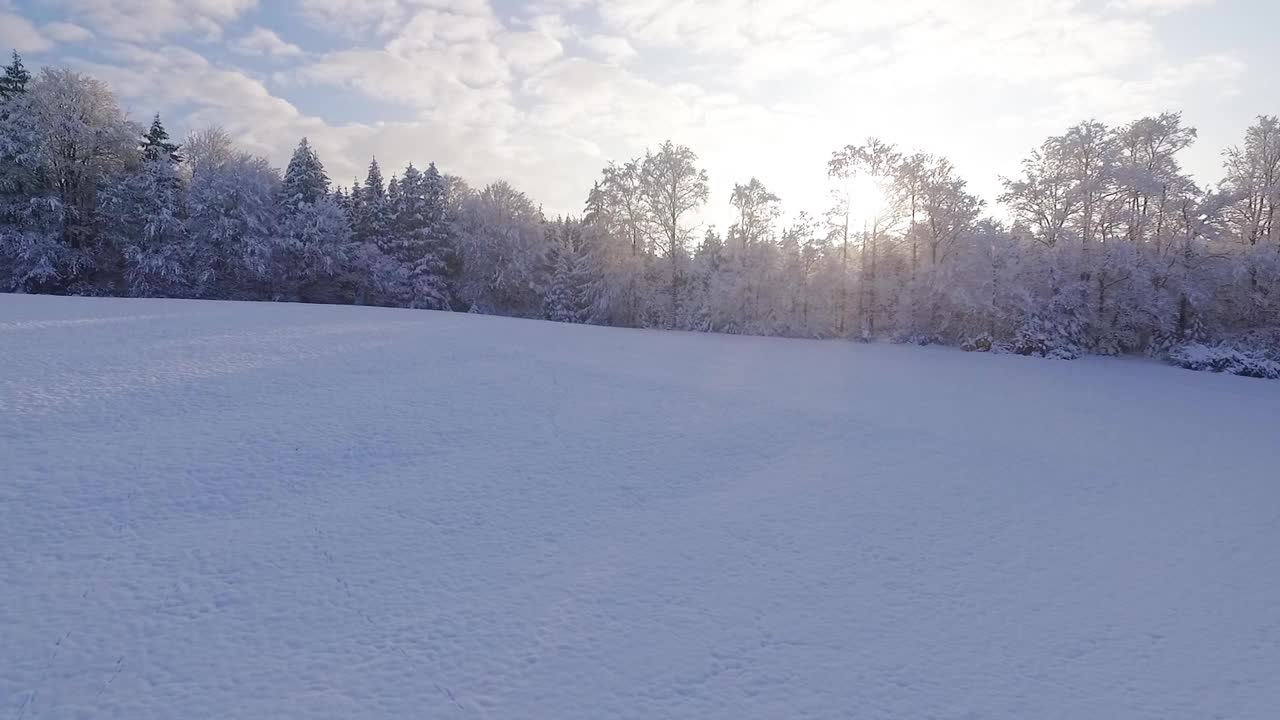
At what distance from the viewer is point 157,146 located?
3862cm

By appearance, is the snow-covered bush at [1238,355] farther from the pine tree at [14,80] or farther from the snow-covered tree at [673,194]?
the pine tree at [14,80]

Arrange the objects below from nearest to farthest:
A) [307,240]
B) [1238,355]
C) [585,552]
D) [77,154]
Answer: [585,552], [1238,355], [77,154], [307,240]

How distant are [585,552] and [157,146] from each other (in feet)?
148

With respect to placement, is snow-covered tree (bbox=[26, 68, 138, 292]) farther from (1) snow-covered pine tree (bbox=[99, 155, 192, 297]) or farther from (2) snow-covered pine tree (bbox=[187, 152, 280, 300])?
(2) snow-covered pine tree (bbox=[187, 152, 280, 300])

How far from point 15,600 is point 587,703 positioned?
16.1 feet

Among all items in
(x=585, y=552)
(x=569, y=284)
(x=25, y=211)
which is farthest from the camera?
(x=569, y=284)

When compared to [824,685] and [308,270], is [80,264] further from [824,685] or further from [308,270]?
[824,685]

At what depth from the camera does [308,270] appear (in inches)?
1548

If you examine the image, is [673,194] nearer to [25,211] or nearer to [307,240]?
[307,240]

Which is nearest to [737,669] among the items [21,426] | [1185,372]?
[21,426]

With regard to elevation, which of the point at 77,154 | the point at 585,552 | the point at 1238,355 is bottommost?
the point at 585,552

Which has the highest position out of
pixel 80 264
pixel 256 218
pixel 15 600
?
pixel 256 218

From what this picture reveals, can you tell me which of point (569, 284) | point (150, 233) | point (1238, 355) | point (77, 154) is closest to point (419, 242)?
point (569, 284)

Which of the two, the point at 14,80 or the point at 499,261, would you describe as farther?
the point at 499,261
